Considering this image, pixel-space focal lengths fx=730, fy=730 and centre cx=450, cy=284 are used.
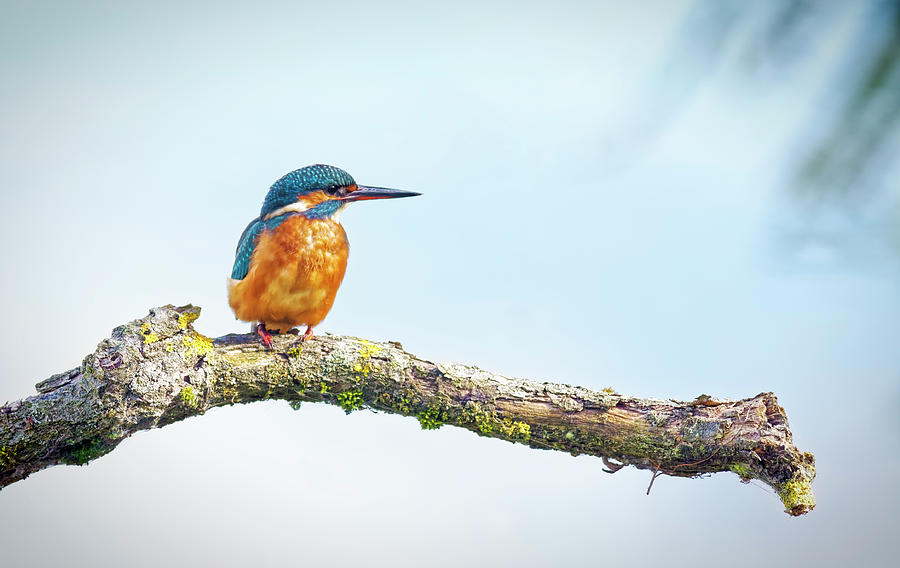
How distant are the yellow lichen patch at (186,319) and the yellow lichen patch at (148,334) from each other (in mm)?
140

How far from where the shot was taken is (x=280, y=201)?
368cm

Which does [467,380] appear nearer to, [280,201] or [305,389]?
[305,389]

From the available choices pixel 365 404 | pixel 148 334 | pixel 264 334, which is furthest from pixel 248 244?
pixel 365 404

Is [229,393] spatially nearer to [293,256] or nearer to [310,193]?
[293,256]

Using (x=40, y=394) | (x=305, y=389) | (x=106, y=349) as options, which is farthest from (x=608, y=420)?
(x=40, y=394)

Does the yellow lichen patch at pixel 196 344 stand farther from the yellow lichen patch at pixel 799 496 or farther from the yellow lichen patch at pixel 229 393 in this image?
the yellow lichen patch at pixel 799 496

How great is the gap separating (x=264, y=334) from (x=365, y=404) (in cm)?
56

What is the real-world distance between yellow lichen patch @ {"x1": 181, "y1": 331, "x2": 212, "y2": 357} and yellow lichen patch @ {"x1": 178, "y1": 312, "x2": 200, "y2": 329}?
0.05 m

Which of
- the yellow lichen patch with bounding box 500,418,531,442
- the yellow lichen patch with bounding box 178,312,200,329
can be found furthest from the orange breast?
the yellow lichen patch with bounding box 500,418,531,442

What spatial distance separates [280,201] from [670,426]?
214cm

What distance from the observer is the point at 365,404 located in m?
3.24

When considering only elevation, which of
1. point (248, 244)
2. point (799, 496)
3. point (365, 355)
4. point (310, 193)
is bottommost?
point (799, 496)

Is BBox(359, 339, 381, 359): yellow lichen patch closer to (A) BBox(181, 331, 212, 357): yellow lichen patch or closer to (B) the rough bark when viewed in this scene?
(B) the rough bark

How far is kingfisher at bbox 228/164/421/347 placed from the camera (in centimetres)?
338
